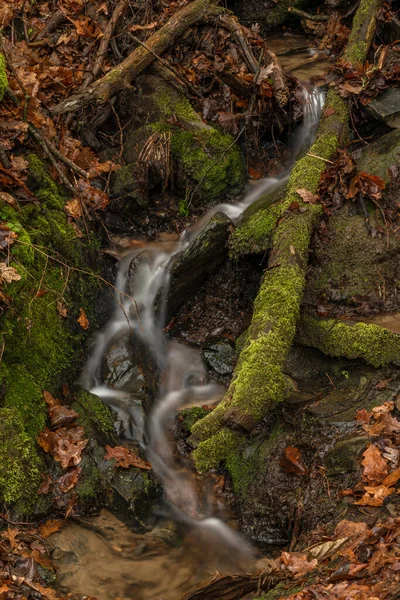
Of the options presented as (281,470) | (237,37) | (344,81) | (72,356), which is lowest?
(281,470)

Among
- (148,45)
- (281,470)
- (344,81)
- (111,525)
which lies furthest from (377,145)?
(111,525)

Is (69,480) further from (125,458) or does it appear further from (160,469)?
(160,469)

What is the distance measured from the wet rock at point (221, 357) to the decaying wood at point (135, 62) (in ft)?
10.2

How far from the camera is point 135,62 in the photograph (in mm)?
6863

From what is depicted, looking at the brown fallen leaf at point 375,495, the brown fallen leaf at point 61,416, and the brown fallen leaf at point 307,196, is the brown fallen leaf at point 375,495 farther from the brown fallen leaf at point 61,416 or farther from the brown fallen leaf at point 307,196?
the brown fallen leaf at point 307,196

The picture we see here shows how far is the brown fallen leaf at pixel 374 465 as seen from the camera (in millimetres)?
3736

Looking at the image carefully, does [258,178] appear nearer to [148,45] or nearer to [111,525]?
[148,45]

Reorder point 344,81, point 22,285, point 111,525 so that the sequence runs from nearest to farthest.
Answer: point 111,525, point 22,285, point 344,81

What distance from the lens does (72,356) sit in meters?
5.34

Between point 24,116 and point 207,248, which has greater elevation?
point 24,116

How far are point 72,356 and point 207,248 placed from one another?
182 centimetres

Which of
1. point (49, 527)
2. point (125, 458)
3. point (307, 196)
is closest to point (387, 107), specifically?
point (307, 196)

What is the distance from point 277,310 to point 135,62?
4.01m

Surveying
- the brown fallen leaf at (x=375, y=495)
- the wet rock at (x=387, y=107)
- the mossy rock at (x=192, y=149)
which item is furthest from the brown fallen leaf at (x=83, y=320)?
the wet rock at (x=387, y=107)
